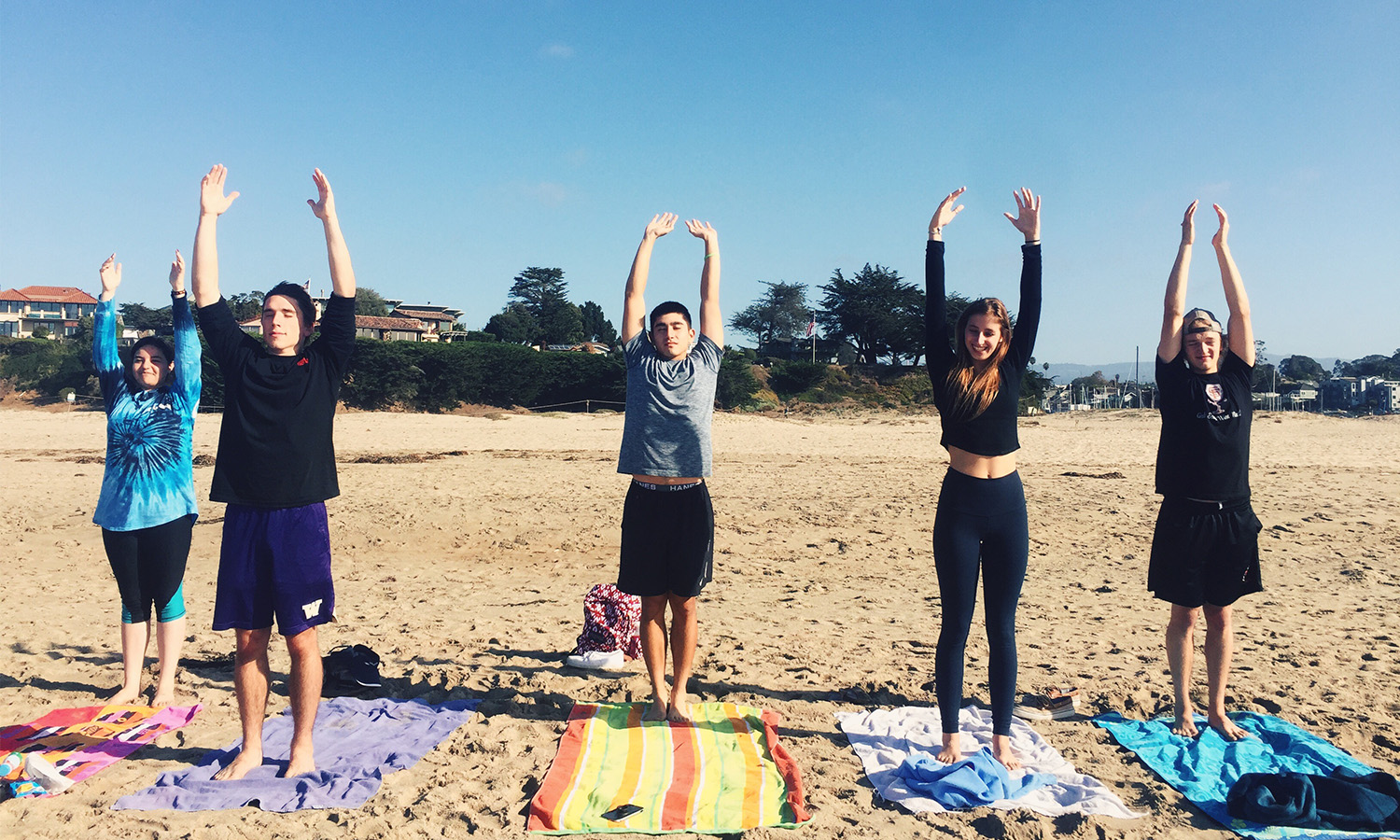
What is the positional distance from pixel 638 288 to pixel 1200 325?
2.62 meters

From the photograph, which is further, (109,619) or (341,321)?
(109,619)

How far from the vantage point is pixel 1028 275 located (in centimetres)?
365

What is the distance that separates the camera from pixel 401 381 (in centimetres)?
3008

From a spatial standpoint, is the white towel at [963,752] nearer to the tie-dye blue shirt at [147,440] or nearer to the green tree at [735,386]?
the tie-dye blue shirt at [147,440]

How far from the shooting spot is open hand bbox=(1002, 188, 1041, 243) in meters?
3.71

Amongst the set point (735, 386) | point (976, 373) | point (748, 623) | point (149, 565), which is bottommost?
point (748, 623)

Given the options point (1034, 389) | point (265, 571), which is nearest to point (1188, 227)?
point (265, 571)

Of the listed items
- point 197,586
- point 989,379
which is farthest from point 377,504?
point 989,379

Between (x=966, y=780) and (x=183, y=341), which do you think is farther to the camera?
(x=183, y=341)

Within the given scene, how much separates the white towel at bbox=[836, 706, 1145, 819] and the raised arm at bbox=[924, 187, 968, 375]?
1.71m

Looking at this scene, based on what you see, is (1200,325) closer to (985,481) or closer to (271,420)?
(985,481)

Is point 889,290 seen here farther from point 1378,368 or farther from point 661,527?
point 1378,368

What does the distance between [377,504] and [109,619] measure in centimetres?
479

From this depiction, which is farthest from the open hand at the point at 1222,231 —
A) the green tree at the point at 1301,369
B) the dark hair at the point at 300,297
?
the green tree at the point at 1301,369
